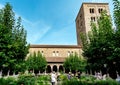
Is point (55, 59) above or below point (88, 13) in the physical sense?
A: below

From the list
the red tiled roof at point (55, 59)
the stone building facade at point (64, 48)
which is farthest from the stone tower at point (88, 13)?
the red tiled roof at point (55, 59)

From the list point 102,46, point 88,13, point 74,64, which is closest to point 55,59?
point 74,64

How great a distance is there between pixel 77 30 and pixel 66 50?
14.5 meters

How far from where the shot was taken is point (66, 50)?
219 feet

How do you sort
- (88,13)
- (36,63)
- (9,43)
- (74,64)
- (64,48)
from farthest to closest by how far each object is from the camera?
(88,13), (64,48), (74,64), (36,63), (9,43)

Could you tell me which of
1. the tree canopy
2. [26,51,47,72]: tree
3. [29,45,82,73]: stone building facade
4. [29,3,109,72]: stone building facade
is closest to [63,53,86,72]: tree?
[26,51,47,72]: tree

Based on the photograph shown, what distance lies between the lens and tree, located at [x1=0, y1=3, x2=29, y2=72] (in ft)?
67.7

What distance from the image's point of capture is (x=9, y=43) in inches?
832

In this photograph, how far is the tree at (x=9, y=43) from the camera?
20.6m

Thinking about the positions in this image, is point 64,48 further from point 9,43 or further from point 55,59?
point 9,43

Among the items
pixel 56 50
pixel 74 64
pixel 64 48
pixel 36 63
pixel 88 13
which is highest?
pixel 88 13

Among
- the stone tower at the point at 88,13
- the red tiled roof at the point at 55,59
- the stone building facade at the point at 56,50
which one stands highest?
the stone tower at the point at 88,13

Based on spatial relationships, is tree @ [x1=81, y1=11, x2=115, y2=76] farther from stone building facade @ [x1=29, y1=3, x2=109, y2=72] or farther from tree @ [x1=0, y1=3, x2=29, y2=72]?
stone building facade @ [x1=29, y1=3, x2=109, y2=72]

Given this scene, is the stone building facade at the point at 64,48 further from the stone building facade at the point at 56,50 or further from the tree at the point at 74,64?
the tree at the point at 74,64
